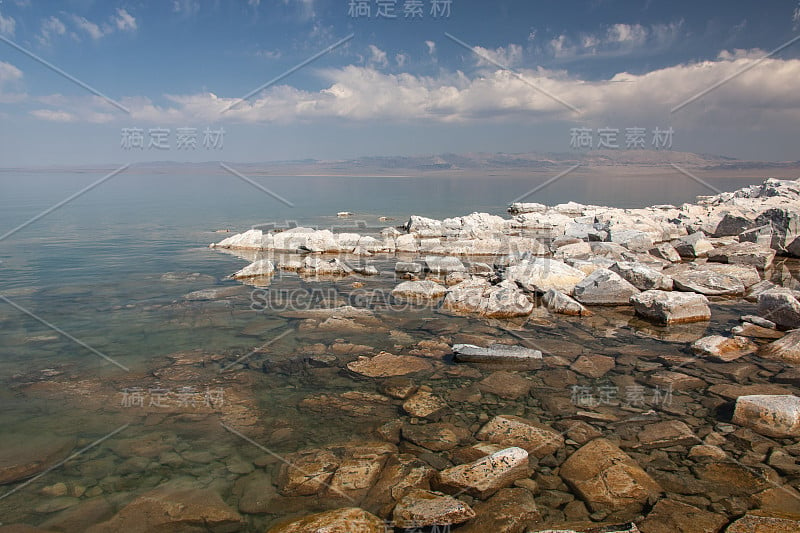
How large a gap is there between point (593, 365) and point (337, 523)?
14.6 feet

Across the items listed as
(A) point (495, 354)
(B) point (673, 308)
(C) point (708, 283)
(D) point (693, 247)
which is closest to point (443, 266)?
(B) point (673, 308)

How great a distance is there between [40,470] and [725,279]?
460 inches

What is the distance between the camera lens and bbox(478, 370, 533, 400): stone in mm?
5887

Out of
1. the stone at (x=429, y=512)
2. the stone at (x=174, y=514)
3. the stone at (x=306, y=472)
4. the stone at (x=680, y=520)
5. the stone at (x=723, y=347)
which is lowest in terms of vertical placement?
the stone at (x=174, y=514)

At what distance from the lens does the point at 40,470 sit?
4375mm

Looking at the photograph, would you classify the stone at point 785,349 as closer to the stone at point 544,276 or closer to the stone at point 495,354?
the stone at point 495,354

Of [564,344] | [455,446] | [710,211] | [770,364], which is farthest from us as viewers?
[710,211]

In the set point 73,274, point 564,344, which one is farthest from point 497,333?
point 73,274

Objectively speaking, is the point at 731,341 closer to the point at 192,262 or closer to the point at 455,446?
the point at 455,446

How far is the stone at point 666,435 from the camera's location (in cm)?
475

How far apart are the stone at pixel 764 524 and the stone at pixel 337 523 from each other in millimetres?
2518

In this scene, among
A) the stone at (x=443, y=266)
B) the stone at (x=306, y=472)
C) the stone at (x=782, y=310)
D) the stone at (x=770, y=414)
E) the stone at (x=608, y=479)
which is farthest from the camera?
the stone at (x=443, y=266)

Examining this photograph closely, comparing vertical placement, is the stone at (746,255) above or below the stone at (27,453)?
above

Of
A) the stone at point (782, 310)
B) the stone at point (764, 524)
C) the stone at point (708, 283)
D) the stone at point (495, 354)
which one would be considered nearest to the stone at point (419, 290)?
the stone at point (495, 354)
